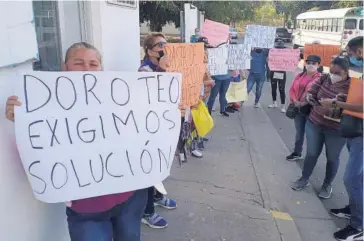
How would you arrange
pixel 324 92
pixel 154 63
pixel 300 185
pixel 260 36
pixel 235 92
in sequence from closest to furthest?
pixel 154 63 < pixel 324 92 < pixel 300 185 < pixel 235 92 < pixel 260 36

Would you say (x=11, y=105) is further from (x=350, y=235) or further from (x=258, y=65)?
(x=258, y=65)

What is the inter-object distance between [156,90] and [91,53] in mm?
378

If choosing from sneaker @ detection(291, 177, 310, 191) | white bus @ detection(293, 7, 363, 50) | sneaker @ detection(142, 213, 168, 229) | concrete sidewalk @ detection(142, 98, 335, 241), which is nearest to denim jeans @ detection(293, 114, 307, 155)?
concrete sidewalk @ detection(142, 98, 335, 241)

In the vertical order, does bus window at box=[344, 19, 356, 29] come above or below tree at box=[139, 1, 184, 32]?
below

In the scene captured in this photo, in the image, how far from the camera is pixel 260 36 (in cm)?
801

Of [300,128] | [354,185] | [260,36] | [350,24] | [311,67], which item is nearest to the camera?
[354,185]

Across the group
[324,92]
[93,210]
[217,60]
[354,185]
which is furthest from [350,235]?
[217,60]

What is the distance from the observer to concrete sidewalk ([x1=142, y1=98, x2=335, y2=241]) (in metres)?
3.18

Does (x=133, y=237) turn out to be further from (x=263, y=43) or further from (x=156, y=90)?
(x=263, y=43)

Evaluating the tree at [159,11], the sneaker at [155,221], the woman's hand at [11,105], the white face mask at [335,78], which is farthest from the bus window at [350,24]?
the woman's hand at [11,105]

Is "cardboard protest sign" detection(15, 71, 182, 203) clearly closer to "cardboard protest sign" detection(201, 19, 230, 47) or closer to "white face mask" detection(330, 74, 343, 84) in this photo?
"white face mask" detection(330, 74, 343, 84)

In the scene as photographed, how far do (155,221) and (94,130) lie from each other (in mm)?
1635

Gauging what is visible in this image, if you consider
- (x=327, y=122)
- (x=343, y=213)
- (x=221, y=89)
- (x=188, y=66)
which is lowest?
(x=343, y=213)

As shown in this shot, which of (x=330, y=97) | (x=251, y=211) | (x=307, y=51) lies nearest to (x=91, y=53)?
(x=251, y=211)
